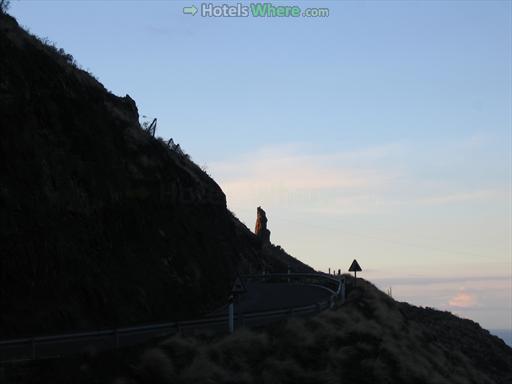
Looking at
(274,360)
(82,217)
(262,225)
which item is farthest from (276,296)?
(262,225)

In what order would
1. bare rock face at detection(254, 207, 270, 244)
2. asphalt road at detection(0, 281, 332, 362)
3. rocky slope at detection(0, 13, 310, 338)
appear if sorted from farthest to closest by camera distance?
bare rock face at detection(254, 207, 270, 244), rocky slope at detection(0, 13, 310, 338), asphalt road at detection(0, 281, 332, 362)

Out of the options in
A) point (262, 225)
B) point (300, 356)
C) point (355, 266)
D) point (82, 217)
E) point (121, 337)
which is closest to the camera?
point (121, 337)

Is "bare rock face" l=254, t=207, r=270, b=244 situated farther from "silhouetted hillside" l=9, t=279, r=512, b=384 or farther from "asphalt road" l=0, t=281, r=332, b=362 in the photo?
"silhouetted hillside" l=9, t=279, r=512, b=384

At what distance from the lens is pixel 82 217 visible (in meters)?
24.3

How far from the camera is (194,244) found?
32.3 m

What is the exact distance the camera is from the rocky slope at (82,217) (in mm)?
20438

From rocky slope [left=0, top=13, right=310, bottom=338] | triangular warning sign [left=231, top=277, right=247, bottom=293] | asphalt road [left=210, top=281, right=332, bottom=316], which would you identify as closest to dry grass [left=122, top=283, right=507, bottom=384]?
triangular warning sign [left=231, top=277, right=247, bottom=293]

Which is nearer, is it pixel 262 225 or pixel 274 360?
pixel 274 360

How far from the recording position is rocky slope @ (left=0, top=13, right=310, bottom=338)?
67.1ft

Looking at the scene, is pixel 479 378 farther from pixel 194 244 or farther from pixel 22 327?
pixel 22 327

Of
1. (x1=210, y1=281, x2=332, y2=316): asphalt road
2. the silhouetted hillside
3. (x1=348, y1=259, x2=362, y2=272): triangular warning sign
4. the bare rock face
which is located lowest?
the silhouetted hillside

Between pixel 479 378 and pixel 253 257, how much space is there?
80.2ft

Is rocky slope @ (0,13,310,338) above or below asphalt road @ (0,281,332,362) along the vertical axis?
above

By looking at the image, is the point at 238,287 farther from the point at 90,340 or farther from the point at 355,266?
the point at 355,266
